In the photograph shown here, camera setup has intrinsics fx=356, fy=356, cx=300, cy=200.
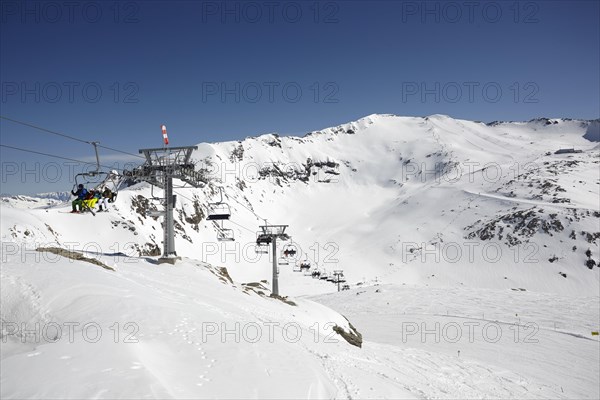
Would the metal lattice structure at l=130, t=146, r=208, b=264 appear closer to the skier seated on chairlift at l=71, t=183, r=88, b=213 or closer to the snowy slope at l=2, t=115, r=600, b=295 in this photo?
the skier seated on chairlift at l=71, t=183, r=88, b=213

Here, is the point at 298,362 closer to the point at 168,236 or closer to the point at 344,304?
the point at 168,236

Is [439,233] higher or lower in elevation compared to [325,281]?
higher

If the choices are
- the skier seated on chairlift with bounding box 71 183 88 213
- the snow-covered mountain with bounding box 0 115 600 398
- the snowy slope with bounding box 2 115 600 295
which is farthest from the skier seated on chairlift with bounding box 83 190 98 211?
the snowy slope with bounding box 2 115 600 295

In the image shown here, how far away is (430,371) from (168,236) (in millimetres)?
18485

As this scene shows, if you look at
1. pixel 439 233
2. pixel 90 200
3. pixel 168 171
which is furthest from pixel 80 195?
pixel 439 233

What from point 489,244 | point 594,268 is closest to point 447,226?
point 489,244

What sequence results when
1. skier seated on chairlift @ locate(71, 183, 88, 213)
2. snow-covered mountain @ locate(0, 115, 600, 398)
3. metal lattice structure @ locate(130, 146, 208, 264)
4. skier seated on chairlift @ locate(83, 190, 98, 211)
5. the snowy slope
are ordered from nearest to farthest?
snow-covered mountain @ locate(0, 115, 600, 398) < skier seated on chairlift @ locate(71, 183, 88, 213) < skier seated on chairlift @ locate(83, 190, 98, 211) < metal lattice structure @ locate(130, 146, 208, 264) < the snowy slope

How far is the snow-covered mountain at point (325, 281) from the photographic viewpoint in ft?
29.2

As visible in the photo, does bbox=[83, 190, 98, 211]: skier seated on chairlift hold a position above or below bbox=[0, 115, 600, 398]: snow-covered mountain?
above

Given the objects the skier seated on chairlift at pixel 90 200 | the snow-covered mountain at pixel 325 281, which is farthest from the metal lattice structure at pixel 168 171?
the skier seated on chairlift at pixel 90 200

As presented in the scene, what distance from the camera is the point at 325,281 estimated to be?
3287 inches

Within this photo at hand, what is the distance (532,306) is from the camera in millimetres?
41875

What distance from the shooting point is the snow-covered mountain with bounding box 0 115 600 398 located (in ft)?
29.2

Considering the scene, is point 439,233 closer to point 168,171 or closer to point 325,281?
point 325,281
